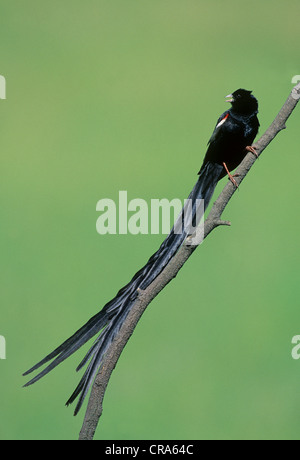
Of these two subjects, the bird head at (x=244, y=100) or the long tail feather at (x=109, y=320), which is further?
the bird head at (x=244, y=100)

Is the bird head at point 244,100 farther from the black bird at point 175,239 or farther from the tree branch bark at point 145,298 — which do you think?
the tree branch bark at point 145,298

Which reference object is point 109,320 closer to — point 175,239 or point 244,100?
point 175,239

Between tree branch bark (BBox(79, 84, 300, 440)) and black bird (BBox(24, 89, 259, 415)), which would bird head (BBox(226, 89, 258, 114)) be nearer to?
black bird (BBox(24, 89, 259, 415))

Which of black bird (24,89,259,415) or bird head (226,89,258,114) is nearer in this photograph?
black bird (24,89,259,415)

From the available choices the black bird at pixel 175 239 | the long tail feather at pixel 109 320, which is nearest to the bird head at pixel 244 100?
the black bird at pixel 175 239

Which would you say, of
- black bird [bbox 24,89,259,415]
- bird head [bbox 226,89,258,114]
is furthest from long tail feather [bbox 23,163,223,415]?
Answer: bird head [bbox 226,89,258,114]
